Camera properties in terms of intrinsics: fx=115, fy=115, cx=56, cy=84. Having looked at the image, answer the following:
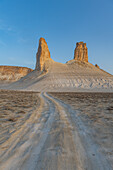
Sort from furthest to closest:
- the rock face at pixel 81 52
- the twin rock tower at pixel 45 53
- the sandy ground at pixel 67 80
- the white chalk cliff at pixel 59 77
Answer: the rock face at pixel 81 52, the twin rock tower at pixel 45 53, the white chalk cliff at pixel 59 77, the sandy ground at pixel 67 80

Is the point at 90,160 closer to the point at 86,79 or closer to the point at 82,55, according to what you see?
the point at 86,79

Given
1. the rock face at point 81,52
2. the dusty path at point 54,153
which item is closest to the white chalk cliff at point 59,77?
the rock face at point 81,52

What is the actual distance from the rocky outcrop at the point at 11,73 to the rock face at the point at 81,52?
68.8m

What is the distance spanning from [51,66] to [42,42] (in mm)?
27626

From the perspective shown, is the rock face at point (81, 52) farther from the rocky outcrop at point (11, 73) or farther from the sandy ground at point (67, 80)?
the rocky outcrop at point (11, 73)

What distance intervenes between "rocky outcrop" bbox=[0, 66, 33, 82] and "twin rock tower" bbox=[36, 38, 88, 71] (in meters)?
49.0

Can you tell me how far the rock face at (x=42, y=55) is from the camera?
310ft

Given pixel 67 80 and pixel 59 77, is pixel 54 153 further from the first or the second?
pixel 59 77

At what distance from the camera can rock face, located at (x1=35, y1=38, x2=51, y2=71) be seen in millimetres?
94625

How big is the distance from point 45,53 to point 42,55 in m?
4.44

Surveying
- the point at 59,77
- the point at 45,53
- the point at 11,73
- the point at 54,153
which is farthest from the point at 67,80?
the point at 11,73

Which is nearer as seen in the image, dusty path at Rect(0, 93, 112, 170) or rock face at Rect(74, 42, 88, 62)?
dusty path at Rect(0, 93, 112, 170)

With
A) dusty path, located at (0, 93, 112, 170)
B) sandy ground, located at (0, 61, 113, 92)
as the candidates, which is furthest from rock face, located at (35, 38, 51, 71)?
dusty path, located at (0, 93, 112, 170)

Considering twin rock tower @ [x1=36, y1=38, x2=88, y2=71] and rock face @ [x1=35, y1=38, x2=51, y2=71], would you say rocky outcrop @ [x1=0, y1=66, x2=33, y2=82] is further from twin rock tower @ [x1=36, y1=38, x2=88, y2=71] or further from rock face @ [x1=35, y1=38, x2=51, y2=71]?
rock face @ [x1=35, y1=38, x2=51, y2=71]
